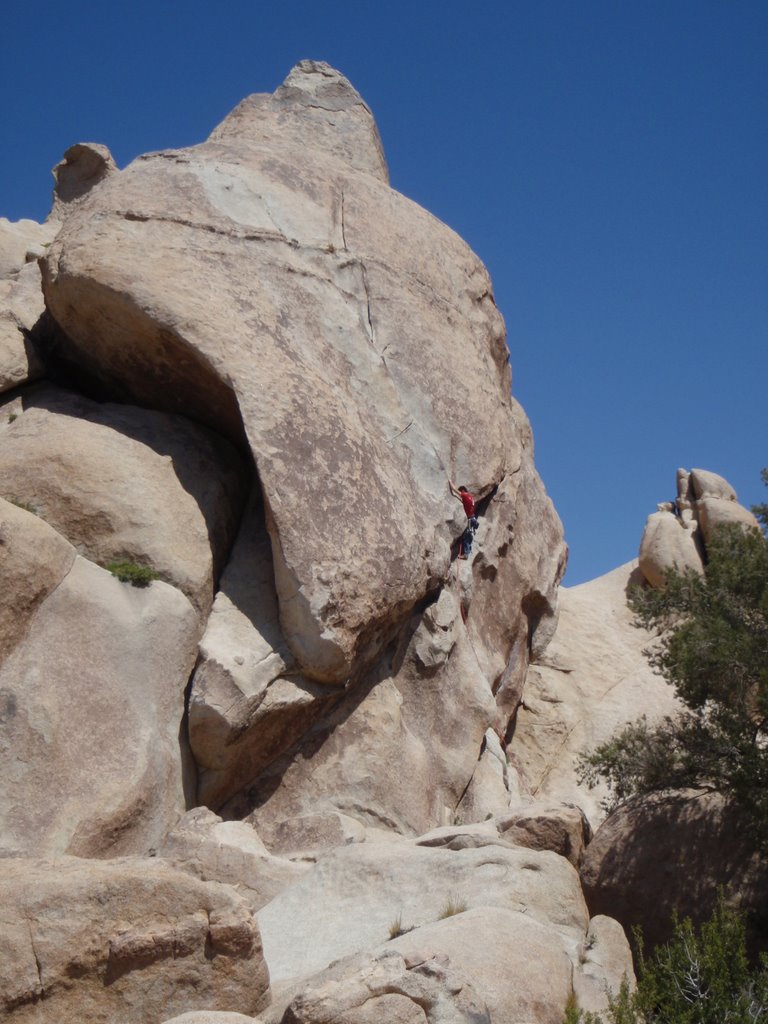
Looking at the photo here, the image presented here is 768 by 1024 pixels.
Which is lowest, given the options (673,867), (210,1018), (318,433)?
(210,1018)

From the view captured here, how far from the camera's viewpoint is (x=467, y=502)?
2172 centimetres

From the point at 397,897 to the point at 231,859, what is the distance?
8.07 ft

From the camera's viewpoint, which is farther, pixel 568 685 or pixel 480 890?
pixel 568 685

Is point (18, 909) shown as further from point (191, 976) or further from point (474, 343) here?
point (474, 343)

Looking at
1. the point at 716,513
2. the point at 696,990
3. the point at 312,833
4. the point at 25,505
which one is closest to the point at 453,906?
the point at 696,990

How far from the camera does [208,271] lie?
62.2 ft

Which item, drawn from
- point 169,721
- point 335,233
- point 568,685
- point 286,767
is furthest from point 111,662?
point 568,685

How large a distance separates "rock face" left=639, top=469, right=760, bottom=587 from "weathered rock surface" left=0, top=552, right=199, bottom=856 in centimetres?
2159

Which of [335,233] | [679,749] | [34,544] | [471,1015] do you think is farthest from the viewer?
[335,233]

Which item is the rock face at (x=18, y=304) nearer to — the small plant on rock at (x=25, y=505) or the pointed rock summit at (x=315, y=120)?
the small plant on rock at (x=25, y=505)

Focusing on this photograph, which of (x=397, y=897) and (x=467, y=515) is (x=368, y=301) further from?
(x=397, y=897)

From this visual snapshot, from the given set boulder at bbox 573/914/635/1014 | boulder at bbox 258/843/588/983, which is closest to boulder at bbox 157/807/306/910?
boulder at bbox 258/843/588/983

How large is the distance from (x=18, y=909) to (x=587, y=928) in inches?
242

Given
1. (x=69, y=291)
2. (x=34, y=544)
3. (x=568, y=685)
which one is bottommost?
(x=34, y=544)
